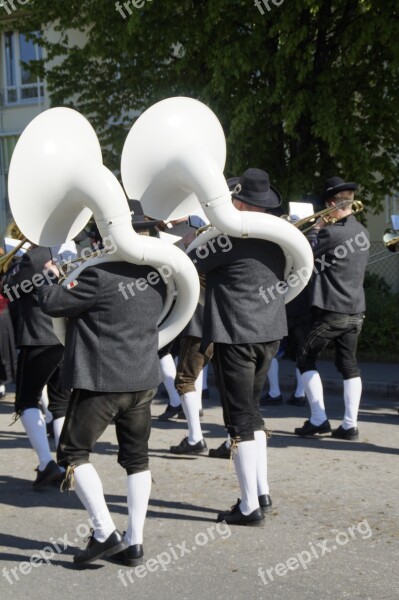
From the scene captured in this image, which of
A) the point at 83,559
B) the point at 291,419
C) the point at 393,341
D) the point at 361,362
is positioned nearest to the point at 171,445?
the point at 291,419

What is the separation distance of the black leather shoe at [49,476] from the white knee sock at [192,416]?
1185mm

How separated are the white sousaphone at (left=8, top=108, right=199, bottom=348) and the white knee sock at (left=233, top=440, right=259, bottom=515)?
1055mm

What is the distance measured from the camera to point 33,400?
6078 mm

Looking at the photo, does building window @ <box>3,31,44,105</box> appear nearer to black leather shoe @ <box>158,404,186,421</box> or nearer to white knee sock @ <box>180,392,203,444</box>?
black leather shoe @ <box>158,404,186,421</box>

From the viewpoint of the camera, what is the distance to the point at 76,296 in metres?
4.36

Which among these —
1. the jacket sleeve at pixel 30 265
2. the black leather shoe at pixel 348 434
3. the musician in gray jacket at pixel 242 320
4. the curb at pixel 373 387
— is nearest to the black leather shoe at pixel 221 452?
the black leather shoe at pixel 348 434

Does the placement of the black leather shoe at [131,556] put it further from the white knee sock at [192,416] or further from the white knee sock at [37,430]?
the white knee sock at [192,416]

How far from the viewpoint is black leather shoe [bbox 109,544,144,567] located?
4.52 meters

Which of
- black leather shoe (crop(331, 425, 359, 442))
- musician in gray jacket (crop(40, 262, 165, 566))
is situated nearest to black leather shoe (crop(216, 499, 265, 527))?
musician in gray jacket (crop(40, 262, 165, 566))

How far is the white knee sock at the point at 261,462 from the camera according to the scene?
5.28m

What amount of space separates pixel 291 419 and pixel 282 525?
10.2 feet

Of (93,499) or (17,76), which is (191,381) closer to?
(93,499)

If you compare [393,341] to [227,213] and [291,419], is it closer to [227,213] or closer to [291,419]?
→ [291,419]

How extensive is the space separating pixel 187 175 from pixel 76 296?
2.88ft
